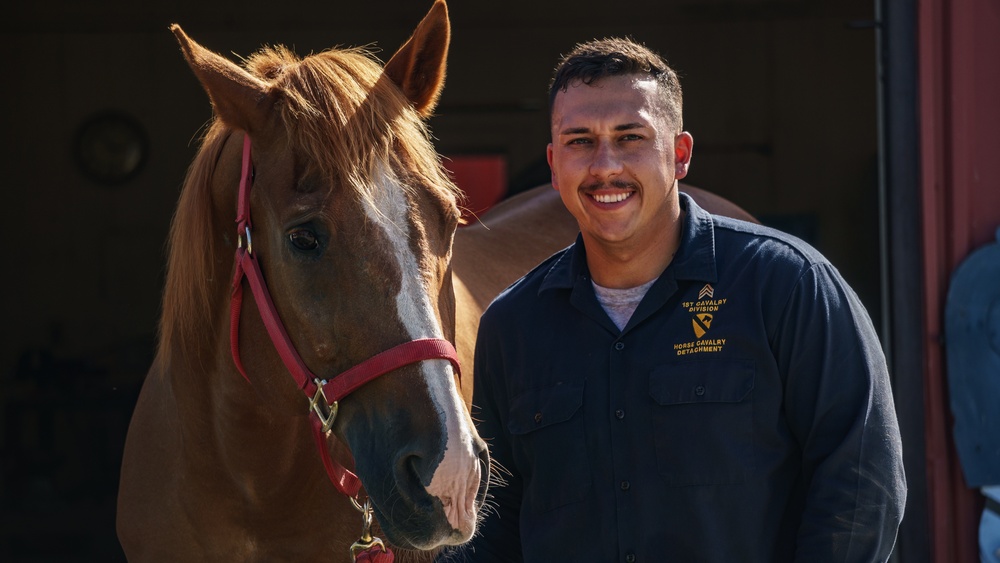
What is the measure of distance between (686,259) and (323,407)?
0.74 meters

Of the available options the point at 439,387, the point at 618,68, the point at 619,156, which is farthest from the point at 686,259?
the point at 439,387

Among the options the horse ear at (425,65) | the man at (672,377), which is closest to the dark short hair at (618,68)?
the man at (672,377)

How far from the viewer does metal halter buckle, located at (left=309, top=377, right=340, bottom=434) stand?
6.16 ft

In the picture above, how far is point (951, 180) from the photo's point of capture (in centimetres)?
361

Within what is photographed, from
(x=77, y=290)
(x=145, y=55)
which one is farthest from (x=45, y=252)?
(x=145, y=55)

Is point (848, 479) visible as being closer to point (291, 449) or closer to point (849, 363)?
point (849, 363)

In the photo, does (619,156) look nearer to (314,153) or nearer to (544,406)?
(544,406)

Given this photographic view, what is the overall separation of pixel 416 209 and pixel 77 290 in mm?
6058

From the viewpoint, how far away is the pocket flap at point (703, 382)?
1678 mm

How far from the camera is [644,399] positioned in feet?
5.68

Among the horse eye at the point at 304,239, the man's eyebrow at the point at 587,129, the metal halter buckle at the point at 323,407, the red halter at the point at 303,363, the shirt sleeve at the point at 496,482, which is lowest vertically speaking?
the shirt sleeve at the point at 496,482

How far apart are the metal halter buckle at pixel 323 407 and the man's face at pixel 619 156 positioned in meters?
0.59

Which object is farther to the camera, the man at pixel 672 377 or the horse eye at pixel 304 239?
the horse eye at pixel 304 239

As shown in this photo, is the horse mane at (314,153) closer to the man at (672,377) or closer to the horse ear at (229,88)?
the horse ear at (229,88)
